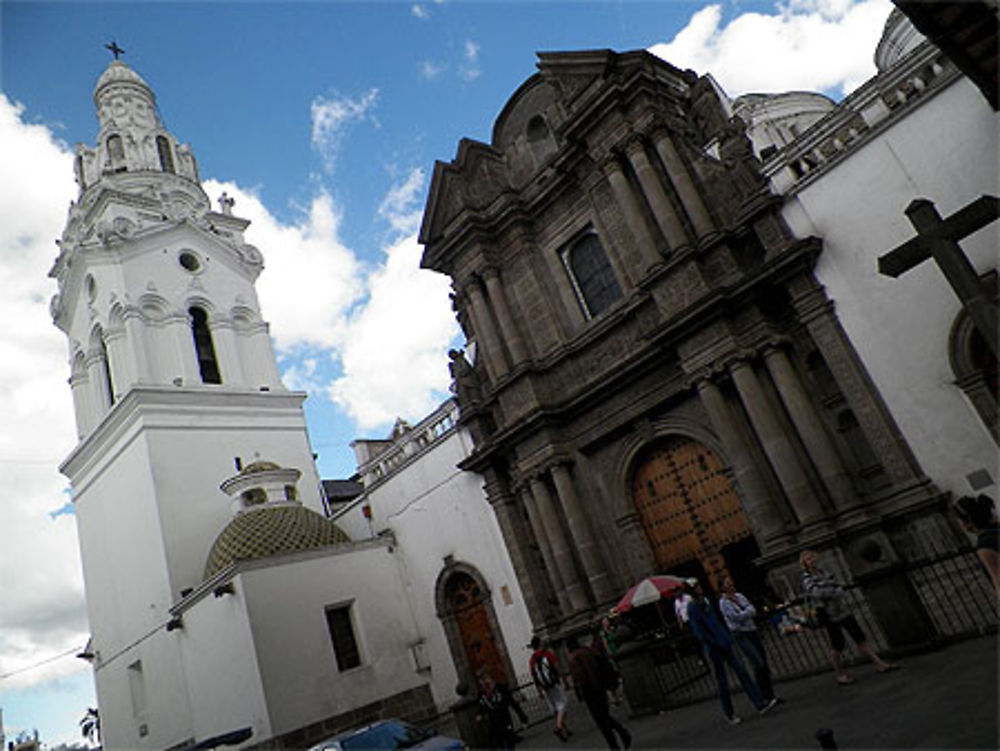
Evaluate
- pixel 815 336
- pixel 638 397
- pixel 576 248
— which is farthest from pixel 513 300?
pixel 815 336

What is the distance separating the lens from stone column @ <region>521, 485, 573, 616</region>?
49.7 ft

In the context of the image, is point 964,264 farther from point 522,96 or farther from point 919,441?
point 522,96

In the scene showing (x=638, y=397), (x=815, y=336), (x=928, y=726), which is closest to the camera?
(x=928, y=726)

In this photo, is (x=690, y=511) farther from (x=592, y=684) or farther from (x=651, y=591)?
(x=592, y=684)

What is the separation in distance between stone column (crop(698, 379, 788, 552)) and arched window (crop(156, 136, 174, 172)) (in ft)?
90.3

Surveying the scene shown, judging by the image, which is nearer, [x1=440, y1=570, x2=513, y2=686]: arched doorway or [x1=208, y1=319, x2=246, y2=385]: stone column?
[x1=440, y1=570, x2=513, y2=686]: arched doorway

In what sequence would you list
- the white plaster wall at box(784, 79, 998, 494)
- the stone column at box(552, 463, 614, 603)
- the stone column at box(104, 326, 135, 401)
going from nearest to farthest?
the white plaster wall at box(784, 79, 998, 494), the stone column at box(552, 463, 614, 603), the stone column at box(104, 326, 135, 401)

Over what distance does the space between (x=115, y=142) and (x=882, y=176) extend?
30760mm

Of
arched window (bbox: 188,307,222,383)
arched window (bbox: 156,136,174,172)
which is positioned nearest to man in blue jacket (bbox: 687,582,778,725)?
arched window (bbox: 188,307,222,383)

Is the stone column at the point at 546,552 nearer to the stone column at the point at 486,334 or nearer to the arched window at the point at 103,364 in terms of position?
Result: the stone column at the point at 486,334

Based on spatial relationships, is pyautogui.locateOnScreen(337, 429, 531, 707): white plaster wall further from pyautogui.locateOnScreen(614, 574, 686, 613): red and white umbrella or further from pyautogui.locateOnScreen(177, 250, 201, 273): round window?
pyautogui.locateOnScreen(177, 250, 201, 273): round window

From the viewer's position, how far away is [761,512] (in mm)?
12086

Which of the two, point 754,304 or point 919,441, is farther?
point 754,304

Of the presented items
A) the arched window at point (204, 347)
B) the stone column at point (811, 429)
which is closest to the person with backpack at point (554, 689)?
the stone column at point (811, 429)
